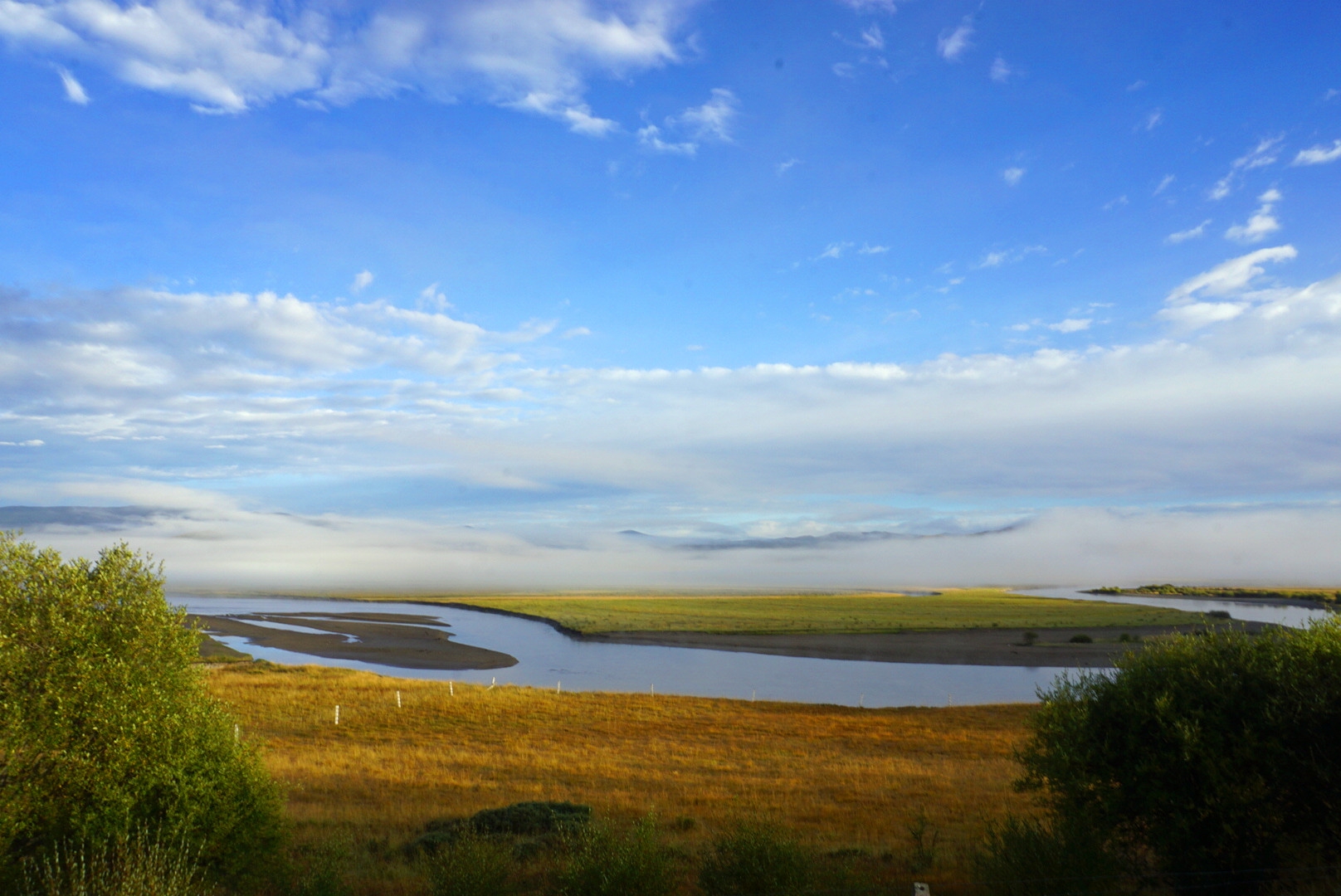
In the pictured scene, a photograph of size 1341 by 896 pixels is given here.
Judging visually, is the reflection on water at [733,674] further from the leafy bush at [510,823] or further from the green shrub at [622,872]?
the green shrub at [622,872]

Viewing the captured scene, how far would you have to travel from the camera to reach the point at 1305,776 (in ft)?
28.5

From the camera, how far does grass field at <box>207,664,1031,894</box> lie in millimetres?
16641

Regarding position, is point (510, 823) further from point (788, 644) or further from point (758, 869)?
point (788, 644)

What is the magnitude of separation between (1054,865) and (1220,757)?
2.30m

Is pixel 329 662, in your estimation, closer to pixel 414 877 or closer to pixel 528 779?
pixel 528 779

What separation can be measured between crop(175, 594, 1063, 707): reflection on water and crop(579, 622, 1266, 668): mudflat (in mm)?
2970

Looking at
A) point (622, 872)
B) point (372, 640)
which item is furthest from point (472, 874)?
point (372, 640)

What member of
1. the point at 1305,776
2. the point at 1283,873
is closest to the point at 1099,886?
the point at 1283,873

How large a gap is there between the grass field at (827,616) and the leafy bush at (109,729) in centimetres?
8273

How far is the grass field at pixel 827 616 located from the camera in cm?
A: 9500

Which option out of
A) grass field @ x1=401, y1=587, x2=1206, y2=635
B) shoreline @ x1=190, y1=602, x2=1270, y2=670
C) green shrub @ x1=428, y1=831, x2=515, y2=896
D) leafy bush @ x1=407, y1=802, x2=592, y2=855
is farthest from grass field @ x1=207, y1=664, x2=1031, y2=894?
grass field @ x1=401, y1=587, x2=1206, y2=635

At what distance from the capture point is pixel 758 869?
9352mm

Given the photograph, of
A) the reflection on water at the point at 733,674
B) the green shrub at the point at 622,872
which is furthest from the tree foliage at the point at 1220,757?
the reflection on water at the point at 733,674

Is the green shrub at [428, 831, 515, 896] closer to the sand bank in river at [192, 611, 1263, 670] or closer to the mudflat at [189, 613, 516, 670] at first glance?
the mudflat at [189, 613, 516, 670]
